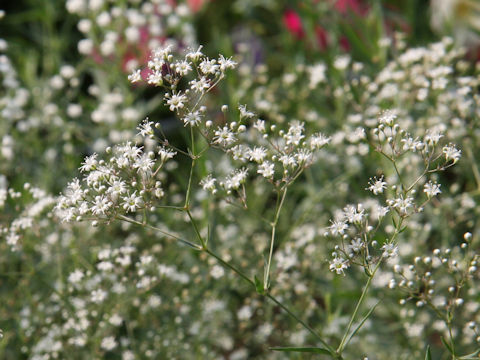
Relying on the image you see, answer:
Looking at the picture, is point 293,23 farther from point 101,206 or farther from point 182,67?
point 101,206

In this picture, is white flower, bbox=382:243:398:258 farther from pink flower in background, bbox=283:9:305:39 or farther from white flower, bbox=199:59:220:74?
pink flower in background, bbox=283:9:305:39

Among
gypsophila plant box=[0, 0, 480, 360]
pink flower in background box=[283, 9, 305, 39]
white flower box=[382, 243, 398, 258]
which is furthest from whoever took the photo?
pink flower in background box=[283, 9, 305, 39]

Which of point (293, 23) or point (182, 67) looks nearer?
point (182, 67)

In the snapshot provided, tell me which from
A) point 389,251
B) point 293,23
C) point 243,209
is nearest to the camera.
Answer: point 389,251

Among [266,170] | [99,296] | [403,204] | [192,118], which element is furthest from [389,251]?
[99,296]

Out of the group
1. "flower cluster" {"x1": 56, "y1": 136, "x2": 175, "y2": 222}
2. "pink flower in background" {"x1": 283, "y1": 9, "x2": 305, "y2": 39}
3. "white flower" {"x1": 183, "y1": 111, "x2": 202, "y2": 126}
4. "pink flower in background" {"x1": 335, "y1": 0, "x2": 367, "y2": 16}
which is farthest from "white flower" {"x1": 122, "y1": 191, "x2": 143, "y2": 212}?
"pink flower in background" {"x1": 335, "y1": 0, "x2": 367, "y2": 16}

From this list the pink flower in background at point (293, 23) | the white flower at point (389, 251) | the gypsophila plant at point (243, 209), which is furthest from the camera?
the pink flower in background at point (293, 23)

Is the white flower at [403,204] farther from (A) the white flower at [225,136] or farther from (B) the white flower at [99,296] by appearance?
(B) the white flower at [99,296]

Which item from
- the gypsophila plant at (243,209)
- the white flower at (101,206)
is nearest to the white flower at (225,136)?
the gypsophila plant at (243,209)
